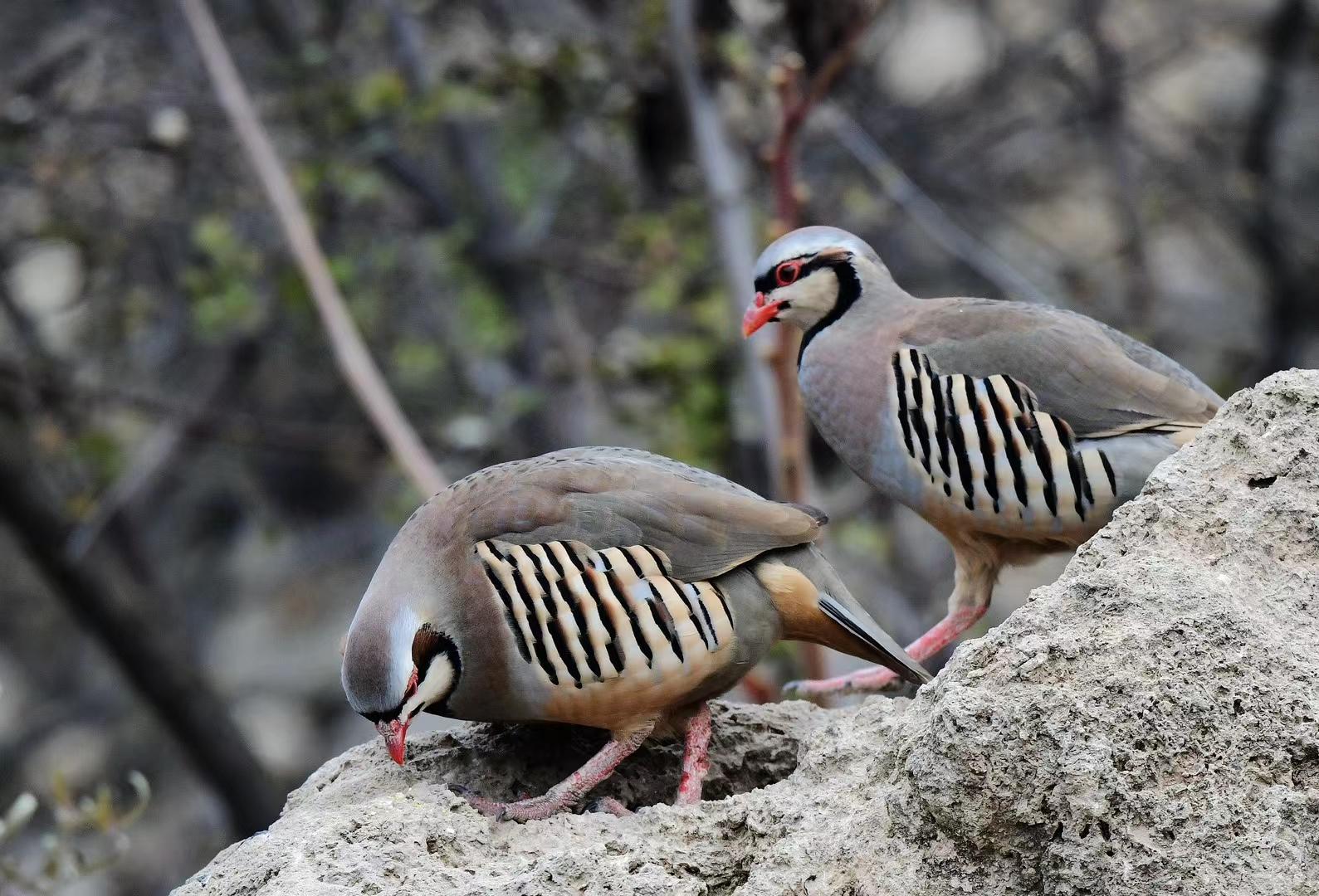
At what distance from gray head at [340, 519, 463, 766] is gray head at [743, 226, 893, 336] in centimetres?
117

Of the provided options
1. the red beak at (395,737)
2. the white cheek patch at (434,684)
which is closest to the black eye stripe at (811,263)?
the white cheek patch at (434,684)

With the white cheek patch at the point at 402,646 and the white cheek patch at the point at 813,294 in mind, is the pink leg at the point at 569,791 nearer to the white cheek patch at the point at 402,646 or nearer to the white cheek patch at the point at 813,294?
the white cheek patch at the point at 402,646

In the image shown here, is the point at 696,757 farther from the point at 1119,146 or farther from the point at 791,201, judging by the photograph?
the point at 1119,146

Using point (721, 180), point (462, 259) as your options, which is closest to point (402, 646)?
point (721, 180)

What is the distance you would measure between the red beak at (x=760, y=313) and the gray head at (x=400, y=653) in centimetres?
117

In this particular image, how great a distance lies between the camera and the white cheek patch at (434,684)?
118 inches

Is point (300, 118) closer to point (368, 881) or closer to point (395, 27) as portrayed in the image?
point (395, 27)

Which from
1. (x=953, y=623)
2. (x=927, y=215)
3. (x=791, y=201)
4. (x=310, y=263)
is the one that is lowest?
(x=953, y=623)

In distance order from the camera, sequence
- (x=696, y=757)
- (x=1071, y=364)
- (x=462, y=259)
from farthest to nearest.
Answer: (x=462, y=259) → (x=1071, y=364) → (x=696, y=757)

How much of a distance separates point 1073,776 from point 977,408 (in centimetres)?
146

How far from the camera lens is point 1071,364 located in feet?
11.5

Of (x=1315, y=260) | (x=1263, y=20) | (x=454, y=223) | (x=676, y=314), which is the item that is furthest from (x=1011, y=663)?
(x=1263, y=20)

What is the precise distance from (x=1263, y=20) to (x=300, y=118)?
633 cm

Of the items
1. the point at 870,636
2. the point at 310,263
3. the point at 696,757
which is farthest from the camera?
the point at 310,263
